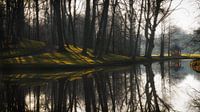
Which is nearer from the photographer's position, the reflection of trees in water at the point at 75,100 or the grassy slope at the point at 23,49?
the reflection of trees in water at the point at 75,100

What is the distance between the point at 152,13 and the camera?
60.5 metres

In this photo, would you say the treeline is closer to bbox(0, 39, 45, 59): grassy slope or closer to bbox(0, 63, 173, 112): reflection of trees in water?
bbox(0, 39, 45, 59): grassy slope

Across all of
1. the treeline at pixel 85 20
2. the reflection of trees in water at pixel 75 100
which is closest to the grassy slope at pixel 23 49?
the treeline at pixel 85 20

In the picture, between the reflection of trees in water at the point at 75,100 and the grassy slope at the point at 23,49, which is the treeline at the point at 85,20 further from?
the reflection of trees in water at the point at 75,100

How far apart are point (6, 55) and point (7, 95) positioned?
25.7 meters

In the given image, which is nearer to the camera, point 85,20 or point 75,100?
point 75,100

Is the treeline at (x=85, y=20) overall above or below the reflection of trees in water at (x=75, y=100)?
above

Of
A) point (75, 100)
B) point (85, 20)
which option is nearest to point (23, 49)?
point (85, 20)

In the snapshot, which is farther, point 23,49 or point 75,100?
point 23,49

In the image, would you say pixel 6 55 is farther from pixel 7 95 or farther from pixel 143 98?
pixel 143 98

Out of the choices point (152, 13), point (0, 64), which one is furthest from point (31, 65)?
point (152, 13)

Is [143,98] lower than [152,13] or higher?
lower

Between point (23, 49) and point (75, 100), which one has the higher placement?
point (23, 49)

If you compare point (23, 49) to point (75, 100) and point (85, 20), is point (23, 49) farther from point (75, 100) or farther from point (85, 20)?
point (75, 100)
